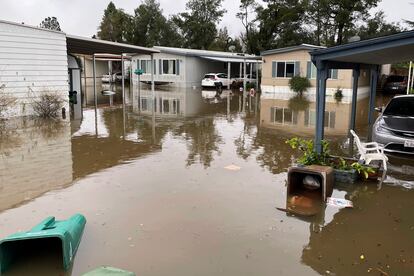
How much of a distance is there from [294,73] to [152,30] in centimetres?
2927

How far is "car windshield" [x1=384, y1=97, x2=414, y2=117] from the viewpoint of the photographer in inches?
376

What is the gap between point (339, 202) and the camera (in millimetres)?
6062

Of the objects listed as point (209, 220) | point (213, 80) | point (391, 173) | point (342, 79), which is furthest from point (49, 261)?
point (213, 80)

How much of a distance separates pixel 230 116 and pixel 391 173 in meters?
9.84

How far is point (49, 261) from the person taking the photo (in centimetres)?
433

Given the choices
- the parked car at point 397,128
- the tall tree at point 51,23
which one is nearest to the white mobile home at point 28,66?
the parked car at point 397,128

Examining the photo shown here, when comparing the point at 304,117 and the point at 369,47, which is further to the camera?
the point at 304,117

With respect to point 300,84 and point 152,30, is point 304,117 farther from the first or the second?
point 152,30

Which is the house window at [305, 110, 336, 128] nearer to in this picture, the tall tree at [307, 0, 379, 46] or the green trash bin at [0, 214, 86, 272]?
the green trash bin at [0, 214, 86, 272]

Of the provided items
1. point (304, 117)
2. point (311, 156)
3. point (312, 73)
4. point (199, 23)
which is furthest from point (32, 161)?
point (199, 23)

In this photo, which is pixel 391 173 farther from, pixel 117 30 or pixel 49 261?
pixel 117 30

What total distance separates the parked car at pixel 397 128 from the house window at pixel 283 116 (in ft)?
17.5

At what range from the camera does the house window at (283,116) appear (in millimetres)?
15377

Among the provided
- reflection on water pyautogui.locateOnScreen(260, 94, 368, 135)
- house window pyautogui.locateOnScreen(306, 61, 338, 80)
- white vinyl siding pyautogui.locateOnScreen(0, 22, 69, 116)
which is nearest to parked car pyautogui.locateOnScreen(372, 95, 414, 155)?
reflection on water pyautogui.locateOnScreen(260, 94, 368, 135)
